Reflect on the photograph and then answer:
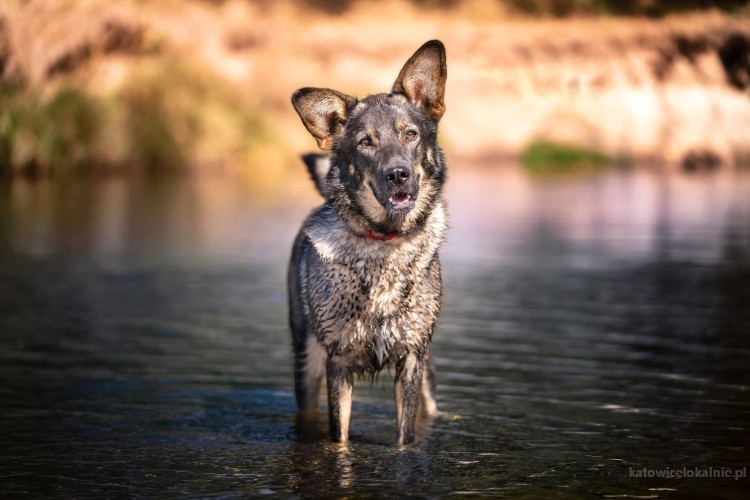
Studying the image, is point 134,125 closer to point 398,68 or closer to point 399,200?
point 398,68

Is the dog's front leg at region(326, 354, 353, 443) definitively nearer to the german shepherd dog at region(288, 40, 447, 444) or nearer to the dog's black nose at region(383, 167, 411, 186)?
the german shepherd dog at region(288, 40, 447, 444)

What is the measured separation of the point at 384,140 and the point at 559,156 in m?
48.7

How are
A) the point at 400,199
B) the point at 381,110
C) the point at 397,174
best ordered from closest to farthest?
the point at 397,174
the point at 400,199
the point at 381,110

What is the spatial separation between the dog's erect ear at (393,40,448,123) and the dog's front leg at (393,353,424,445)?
59.2 inches

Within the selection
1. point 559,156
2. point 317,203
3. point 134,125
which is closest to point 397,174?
point 317,203

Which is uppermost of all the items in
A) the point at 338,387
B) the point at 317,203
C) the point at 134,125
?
the point at 134,125

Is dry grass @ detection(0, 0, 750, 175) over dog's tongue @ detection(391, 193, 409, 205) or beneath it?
over

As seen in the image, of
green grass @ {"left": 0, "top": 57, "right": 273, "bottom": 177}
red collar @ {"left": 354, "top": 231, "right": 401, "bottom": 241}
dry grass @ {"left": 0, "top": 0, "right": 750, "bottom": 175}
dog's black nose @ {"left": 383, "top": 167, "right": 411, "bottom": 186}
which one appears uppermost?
dry grass @ {"left": 0, "top": 0, "right": 750, "bottom": 175}

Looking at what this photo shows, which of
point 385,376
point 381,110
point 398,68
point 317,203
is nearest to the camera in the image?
point 381,110

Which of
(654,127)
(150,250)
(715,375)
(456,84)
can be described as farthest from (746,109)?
(715,375)

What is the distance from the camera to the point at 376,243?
7.23 metres

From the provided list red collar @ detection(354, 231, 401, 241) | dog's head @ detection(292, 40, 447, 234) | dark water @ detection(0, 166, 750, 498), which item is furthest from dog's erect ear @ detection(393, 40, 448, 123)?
dark water @ detection(0, 166, 750, 498)

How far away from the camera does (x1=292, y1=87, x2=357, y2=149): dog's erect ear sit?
710cm

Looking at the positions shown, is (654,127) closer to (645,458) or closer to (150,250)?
(150,250)
